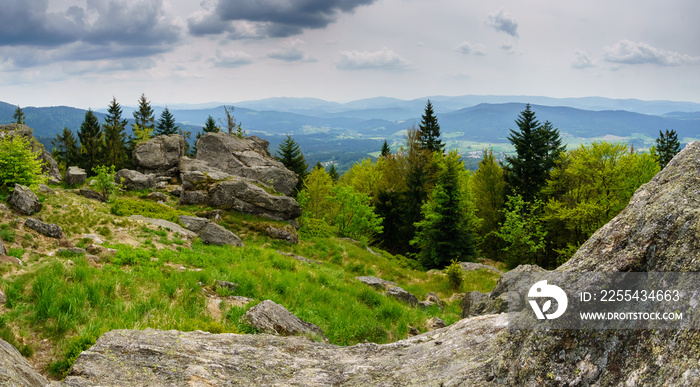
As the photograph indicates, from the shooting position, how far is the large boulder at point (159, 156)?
149ft

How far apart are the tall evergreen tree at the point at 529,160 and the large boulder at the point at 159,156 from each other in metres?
44.3

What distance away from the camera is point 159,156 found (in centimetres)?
4616

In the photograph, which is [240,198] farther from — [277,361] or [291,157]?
[291,157]

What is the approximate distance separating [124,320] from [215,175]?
2805cm

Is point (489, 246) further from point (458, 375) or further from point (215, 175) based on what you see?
point (458, 375)

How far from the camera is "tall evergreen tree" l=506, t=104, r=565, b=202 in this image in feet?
167

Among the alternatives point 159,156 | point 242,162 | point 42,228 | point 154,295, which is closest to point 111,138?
point 159,156

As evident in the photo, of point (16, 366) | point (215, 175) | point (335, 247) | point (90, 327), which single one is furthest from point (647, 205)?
point (215, 175)

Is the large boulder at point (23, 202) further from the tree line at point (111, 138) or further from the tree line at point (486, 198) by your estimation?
the tree line at point (111, 138)

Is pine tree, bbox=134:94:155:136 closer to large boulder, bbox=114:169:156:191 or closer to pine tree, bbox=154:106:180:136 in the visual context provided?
pine tree, bbox=154:106:180:136

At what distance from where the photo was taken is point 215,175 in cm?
3484

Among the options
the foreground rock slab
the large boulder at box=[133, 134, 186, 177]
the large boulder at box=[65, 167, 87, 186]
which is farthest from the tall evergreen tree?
the large boulder at box=[65, 167, 87, 186]

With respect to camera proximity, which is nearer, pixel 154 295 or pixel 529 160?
pixel 154 295

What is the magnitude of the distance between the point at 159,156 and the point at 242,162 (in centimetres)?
1244
